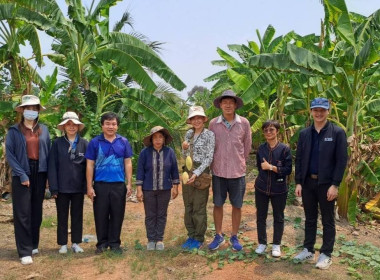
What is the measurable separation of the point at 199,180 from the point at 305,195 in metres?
→ 1.23

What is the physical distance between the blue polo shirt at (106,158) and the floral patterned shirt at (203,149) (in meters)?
0.90

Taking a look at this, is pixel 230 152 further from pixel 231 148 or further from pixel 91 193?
pixel 91 193

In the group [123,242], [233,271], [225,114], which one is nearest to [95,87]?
[123,242]

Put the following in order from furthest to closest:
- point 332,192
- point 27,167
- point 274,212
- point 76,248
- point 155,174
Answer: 1. point 76,248
2. point 155,174
3. point 274,212
4. point 27,167
5. point 332,192

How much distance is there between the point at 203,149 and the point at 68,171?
5.36 feet

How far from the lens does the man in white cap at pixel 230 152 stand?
4547 millimetres

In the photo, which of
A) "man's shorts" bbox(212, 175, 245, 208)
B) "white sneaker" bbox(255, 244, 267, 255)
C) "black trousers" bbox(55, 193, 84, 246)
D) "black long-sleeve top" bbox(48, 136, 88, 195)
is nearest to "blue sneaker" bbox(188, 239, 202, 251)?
"man's shorts" bbox(212, 175, 245, 208)

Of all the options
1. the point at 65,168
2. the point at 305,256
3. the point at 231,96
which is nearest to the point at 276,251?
the point at 305,256

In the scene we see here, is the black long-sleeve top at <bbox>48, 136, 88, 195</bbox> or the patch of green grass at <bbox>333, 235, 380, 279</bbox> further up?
the black long-sleeve top at <bbox>48, 136, 88, 195</bbox>

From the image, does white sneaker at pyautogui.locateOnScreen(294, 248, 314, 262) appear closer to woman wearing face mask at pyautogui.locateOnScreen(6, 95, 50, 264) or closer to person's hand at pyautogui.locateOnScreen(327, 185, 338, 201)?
person's hand at pyautogui.locateOnScreen(327, 185, 338, 201)

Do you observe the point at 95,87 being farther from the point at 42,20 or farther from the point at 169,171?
the point at 169,171

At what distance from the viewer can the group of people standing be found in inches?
172

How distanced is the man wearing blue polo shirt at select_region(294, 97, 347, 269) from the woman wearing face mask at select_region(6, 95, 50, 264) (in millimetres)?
3003

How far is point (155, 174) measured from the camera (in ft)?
15.5
